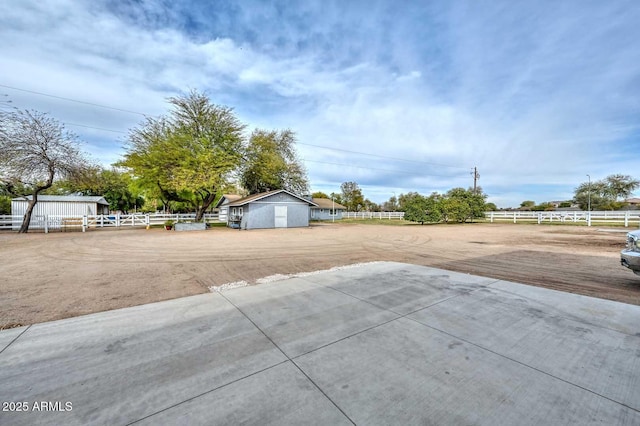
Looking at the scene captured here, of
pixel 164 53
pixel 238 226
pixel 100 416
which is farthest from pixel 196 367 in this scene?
pixel 238 226

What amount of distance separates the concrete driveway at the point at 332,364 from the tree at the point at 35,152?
1711 centimetres

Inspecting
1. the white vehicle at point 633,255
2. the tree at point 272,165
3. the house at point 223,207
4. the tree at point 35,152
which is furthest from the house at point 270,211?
the white vehicle at point 633,255

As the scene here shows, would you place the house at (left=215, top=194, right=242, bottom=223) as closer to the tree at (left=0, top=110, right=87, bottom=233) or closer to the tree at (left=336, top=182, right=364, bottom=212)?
the tree at (left=0, top=110, right=87, bottom=233)

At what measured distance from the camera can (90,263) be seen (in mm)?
6738

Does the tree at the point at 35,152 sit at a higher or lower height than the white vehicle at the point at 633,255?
higher

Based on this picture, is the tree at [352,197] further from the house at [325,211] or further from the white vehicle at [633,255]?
the white vehicle at [633,255]

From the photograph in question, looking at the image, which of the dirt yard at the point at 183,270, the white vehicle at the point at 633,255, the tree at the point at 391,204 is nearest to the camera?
the dirt yard at the point at 183,270

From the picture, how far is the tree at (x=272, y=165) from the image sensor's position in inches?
1047

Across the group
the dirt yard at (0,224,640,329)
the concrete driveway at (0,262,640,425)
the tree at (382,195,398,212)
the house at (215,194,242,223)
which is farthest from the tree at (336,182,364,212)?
the concrete driveway at (0,262,640,425)

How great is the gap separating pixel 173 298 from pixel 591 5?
14.8 meters

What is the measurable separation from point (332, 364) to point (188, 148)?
70.4 feet

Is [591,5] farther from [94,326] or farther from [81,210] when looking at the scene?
[81,210]

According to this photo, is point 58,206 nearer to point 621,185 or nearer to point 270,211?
point 270,211

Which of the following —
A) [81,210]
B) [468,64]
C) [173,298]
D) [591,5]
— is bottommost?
[173,298]
